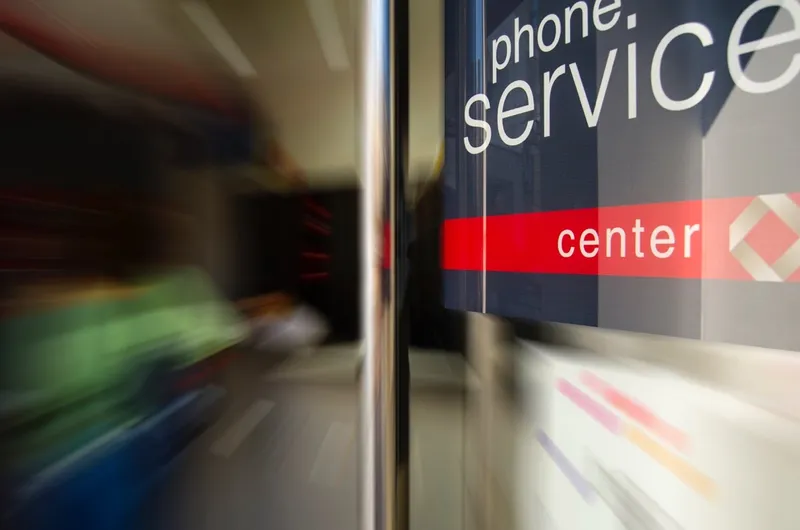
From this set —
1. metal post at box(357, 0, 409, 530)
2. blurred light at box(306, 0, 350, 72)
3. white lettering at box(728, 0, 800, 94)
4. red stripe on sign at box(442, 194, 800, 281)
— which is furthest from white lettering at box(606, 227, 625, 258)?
blurred light at box(306, 0, 350, 72)

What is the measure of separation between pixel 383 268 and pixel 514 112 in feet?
0.66

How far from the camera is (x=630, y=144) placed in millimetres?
384

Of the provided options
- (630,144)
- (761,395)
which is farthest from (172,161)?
(761,395)

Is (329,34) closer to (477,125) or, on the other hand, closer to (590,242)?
(477,125)

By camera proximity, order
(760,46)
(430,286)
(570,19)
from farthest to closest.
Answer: (430,286), (570,19), (760,46)

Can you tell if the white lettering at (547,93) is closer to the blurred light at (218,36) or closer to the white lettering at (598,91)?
the white lettering at (598,91)

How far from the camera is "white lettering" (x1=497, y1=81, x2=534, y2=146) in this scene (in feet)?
1.49

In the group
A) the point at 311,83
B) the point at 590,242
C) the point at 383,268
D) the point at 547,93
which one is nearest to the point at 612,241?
the point at 590,242

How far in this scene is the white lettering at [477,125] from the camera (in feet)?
1.61

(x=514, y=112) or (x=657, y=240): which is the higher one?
(x=514, y=112)

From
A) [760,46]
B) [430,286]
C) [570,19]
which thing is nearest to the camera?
[760,46]

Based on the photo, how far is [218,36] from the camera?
55 centimetres

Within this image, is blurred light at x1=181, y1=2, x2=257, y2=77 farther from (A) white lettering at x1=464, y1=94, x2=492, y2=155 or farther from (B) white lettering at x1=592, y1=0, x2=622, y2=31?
(B) white lettering at x1=592, y1=0, x2=622, y2=31

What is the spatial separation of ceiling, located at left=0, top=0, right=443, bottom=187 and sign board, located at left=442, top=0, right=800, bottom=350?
0.03 metres
